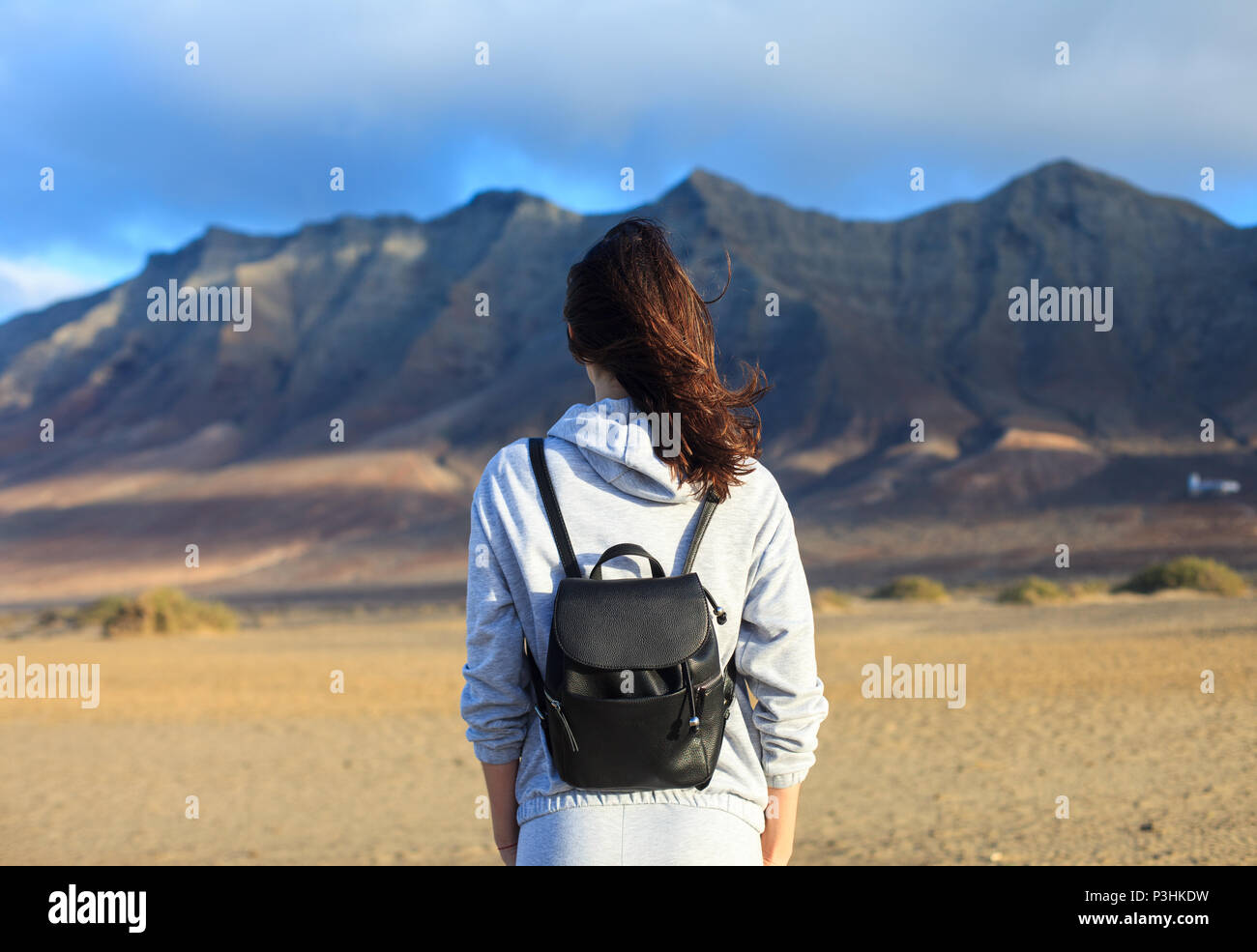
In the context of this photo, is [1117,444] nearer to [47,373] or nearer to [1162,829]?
[1162,829]

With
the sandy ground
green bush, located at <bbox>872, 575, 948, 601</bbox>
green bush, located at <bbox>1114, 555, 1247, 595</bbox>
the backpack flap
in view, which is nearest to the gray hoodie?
the backpack flap

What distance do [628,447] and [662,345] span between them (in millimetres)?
185

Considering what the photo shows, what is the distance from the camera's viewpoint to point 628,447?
1740mm

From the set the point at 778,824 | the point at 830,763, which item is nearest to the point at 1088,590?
the point at 830,763

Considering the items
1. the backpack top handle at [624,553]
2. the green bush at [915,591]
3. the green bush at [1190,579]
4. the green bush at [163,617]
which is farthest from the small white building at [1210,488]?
the backpack top handle at [624,553]

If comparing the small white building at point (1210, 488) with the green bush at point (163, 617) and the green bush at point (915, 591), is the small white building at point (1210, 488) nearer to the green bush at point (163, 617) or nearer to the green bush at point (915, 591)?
the green bush at point (915, 591)

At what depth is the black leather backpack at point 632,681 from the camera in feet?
5.48

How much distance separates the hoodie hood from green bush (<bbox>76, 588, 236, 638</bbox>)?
25413 millimetres

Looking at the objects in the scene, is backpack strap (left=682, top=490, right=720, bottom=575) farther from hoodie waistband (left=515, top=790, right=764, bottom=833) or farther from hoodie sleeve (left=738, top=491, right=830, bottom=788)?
hoodie waistband (left=515, top=790, right=764, bottom=833)

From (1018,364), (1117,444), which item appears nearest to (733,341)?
(1018,364)

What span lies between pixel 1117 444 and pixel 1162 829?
168 ft

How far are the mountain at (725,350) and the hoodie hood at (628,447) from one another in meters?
38.1

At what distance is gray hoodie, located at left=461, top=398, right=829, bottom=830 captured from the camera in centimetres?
178

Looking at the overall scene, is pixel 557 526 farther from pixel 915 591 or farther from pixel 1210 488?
pixel 1210 488
